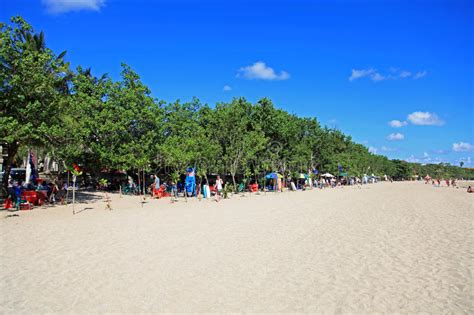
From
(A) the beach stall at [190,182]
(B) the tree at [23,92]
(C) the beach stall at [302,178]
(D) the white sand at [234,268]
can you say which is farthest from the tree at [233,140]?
(D) the white sand at [234,268]

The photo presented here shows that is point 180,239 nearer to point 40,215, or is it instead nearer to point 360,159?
point 40,215

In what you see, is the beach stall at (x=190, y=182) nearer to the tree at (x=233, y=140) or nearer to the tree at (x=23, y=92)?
the tree at (x=233, y=140)

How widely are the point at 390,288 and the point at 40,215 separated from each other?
14145 millimetres

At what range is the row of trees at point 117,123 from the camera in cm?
1648

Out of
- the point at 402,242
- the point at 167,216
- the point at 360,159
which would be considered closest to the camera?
the point at 402,242

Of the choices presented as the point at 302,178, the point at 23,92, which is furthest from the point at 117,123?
the point at 302,178

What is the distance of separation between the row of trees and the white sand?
7.27m

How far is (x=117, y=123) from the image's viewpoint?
989 inches

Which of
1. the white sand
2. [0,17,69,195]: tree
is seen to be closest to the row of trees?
[0,17,69,195]: tree

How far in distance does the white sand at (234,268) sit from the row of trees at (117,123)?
7273 mm

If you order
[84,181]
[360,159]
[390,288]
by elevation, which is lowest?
[390,288]

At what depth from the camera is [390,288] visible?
588 cm

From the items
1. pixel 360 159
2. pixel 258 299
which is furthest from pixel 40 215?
pixel 360 159

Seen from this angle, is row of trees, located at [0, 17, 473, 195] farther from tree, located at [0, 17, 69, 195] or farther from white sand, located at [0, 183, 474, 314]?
white sand, located at [0, 183, 474, 314]
